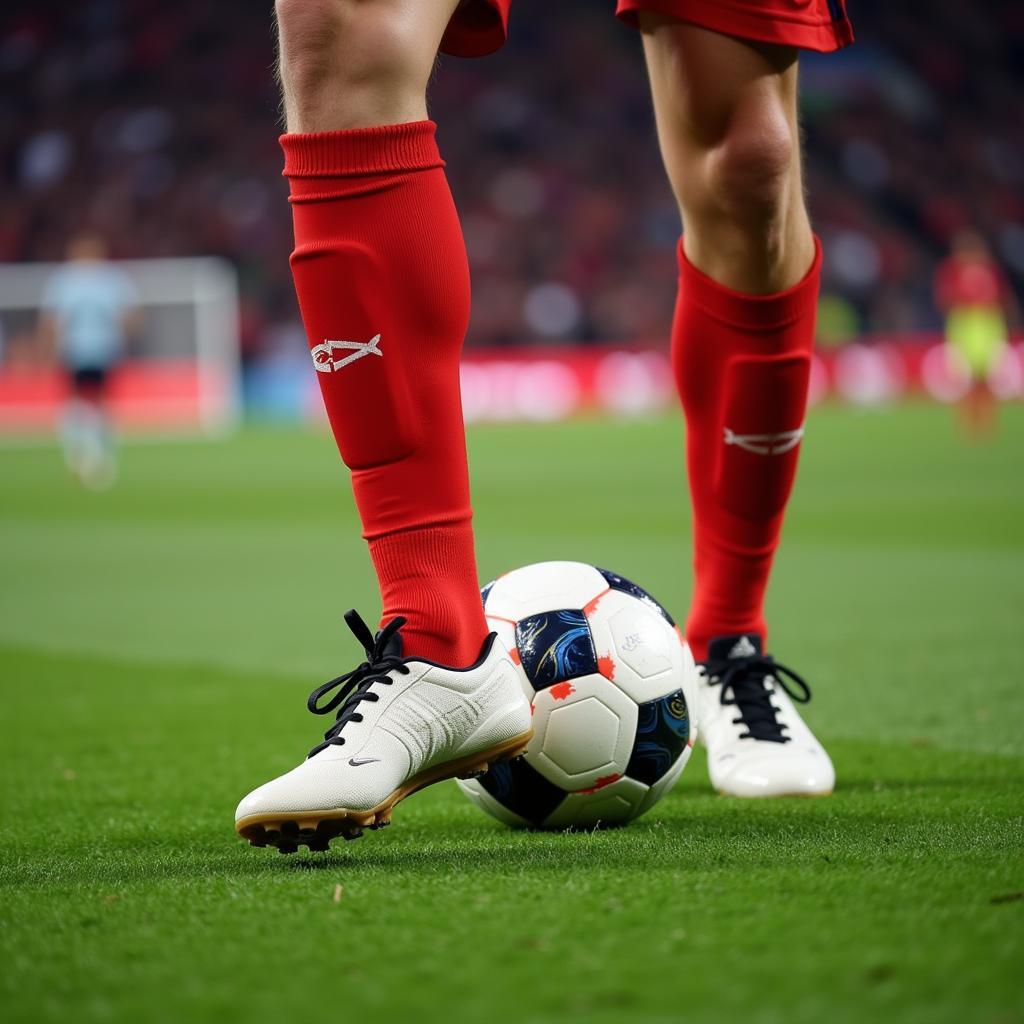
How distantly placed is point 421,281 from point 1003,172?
2592 centimetres

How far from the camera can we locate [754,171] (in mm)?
1992

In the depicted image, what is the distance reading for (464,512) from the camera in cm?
168

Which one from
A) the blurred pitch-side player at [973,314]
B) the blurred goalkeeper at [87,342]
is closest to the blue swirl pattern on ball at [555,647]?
the blurred goalkeeper at [87,342]

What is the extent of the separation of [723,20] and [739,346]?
17.3 inches

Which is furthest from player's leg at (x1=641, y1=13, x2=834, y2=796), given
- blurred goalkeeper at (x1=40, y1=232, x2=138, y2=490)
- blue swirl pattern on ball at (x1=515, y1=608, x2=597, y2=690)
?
blurred goalkeeper at (x1=40, y1=232, x2=138, y2=490)

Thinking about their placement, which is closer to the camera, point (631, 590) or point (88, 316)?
point (631, 590)

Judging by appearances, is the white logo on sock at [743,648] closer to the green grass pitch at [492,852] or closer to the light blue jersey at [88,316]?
the green grass pitch at [492,852]

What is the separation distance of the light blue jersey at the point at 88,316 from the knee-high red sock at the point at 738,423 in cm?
1147

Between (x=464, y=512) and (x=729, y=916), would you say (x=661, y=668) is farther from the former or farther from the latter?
(x=729, y=916)

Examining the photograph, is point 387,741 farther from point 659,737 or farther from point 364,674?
point 659,737

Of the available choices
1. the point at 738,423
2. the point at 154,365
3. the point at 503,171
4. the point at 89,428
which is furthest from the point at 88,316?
the point at 738,423

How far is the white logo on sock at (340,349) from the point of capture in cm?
162

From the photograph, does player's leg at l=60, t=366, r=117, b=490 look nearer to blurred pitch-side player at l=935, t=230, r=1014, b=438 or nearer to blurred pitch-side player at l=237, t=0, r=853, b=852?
blurred pitch-side player at l=935, t=230, r=1014, b=438

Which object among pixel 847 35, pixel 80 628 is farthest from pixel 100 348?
pixel 847 35
